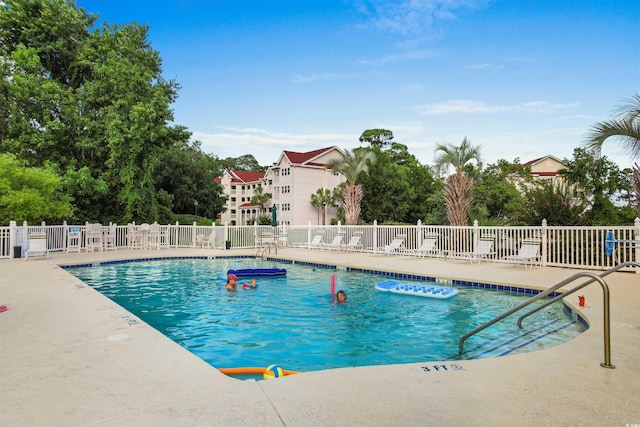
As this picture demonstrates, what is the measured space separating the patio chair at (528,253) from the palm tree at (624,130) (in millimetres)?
2956

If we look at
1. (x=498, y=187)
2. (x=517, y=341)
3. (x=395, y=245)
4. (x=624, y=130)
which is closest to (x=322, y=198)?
(x=498, y=187)

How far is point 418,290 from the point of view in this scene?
29.0ft

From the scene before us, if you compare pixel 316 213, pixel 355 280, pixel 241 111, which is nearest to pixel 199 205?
pixel 316 213

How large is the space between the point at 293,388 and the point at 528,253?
981cm

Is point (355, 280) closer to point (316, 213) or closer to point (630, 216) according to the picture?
point (630, 216)

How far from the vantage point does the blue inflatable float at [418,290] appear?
8523mm

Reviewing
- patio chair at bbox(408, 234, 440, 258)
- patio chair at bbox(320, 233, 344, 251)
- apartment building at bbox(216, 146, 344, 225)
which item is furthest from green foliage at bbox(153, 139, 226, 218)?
patio chair at bbox(408, 234, 440, 258)

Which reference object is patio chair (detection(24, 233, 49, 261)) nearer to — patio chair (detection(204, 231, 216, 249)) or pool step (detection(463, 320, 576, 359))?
patio chair (detection(204, 231, 216, 249))

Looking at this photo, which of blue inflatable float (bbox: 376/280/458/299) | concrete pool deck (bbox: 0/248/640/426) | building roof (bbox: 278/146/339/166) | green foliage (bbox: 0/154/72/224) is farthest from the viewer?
building roof (bbox: 278/146/339/166)

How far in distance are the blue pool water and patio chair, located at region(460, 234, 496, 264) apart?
360 cm

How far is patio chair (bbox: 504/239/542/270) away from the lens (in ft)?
36.2

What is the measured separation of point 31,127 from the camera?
819 inches

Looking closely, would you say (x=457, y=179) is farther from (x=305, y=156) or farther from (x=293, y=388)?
(x=305, y=156)

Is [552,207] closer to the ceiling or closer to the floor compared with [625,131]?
closer to the floor
